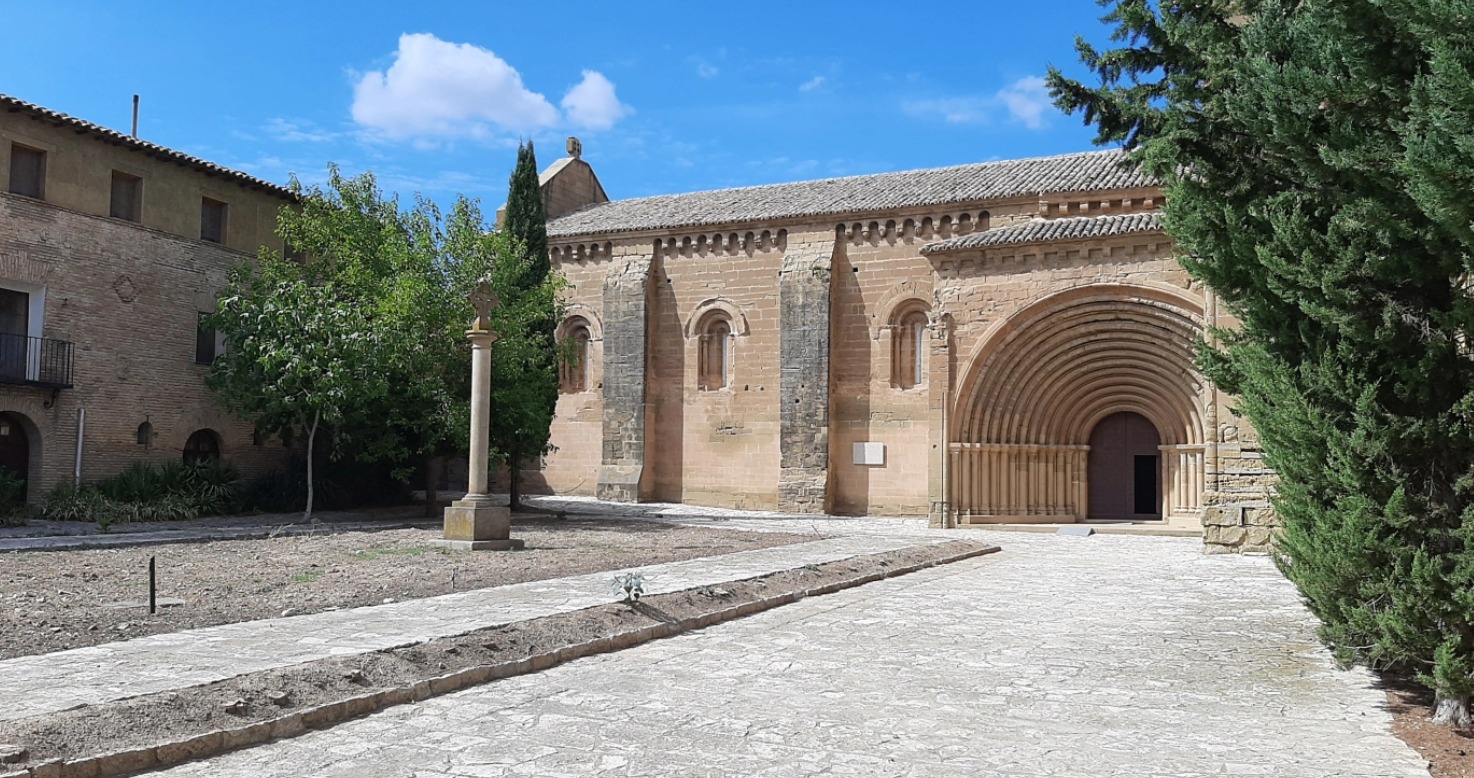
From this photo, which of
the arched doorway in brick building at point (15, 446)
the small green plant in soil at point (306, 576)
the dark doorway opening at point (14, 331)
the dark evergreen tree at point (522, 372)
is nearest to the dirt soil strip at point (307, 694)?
the small green plant in soil at point (306, 576)

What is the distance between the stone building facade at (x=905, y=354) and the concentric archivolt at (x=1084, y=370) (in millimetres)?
46

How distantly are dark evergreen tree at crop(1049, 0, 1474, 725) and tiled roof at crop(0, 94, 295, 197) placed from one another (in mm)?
19283

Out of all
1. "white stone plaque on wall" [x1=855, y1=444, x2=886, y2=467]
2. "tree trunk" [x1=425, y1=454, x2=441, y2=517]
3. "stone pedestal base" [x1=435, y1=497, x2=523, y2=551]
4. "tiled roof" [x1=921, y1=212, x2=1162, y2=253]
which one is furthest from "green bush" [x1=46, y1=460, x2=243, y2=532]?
"tiled roof" [x1=921, y1=212, x2=1162, y2=253]

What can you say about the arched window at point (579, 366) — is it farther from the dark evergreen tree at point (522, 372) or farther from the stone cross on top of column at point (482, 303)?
the stone cross on top of column at point (482, 303)

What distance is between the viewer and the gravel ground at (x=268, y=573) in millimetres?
8539

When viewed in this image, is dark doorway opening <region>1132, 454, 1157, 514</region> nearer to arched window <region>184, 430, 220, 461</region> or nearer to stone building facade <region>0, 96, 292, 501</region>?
stone building facade <region>0, 96, 292, 501</region>

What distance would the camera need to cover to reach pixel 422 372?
20.6 metres

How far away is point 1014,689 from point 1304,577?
1.85 meters

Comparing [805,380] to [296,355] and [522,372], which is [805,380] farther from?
[296,355]

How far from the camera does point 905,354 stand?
25828mm

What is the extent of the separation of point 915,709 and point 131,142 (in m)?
19.9

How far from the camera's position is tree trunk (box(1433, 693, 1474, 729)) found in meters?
5.89

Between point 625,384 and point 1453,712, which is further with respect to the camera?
point 625,384

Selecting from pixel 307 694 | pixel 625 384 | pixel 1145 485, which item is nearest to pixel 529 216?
pixel 625 384
